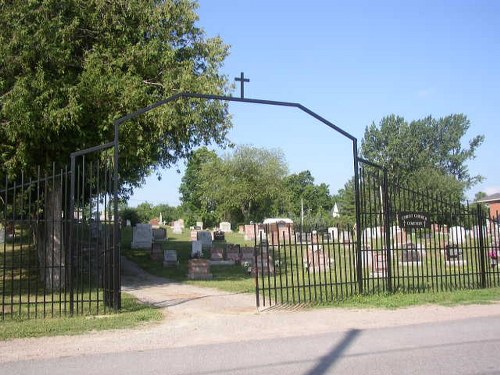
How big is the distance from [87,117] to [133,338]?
6.56 meters

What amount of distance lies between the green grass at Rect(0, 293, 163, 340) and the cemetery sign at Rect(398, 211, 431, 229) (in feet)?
19.5

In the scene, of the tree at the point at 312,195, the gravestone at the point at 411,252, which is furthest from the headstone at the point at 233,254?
the tree at the point at 312,195

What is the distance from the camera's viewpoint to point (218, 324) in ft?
31.3

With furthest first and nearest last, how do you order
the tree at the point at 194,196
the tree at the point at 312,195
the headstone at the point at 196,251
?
the tree at the point at 312,195, the tree at the point at 194,196, the headstone at the point at 196,251

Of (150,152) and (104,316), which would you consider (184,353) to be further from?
(150,152)

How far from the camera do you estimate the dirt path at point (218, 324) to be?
7.77m

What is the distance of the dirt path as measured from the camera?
25.5 ft

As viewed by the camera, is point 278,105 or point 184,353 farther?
point 278,105

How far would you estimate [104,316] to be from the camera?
32.9 feet

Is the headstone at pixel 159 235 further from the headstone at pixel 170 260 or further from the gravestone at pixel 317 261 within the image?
the gravestone at pixel 317 261

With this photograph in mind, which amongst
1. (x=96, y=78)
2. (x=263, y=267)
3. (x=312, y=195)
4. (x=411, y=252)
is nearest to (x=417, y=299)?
(x=411, y=252)

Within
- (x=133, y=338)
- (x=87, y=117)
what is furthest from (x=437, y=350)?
(x=87, y=117)

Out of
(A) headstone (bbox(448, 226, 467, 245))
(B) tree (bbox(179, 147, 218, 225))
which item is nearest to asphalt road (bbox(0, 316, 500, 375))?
(A) headstone (bbox(448, 226, 467, 245))

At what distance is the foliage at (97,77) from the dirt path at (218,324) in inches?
174
